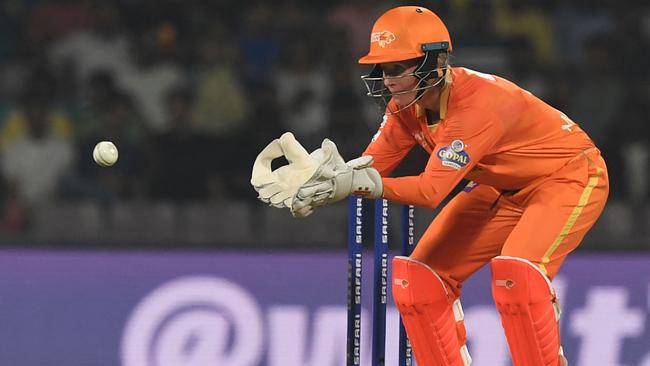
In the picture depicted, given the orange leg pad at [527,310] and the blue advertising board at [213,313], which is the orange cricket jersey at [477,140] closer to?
the orange leg pad at [527,310]

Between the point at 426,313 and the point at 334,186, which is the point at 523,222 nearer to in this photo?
the point at 426,313

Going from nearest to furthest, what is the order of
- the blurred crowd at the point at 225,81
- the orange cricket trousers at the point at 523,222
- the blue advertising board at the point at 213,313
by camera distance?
the orange cricket trousers at the point at 523,222 → the blue advertising board at the point at 213,313 → the blurred crowd at the point at 225,81

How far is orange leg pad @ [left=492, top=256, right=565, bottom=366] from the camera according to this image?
4680mm

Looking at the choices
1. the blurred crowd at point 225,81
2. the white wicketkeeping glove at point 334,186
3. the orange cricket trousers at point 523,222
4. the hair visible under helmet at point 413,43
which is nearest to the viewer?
the white wicketkeeping glove at point 334,186

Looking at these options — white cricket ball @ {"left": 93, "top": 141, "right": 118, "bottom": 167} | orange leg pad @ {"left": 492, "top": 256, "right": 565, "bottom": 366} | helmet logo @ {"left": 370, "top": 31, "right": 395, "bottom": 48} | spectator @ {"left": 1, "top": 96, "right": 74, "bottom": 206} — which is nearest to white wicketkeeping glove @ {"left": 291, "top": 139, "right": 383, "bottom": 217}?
helmet logo @ {"left": 370, "top": 31, "right": 395, "bottom": 48}

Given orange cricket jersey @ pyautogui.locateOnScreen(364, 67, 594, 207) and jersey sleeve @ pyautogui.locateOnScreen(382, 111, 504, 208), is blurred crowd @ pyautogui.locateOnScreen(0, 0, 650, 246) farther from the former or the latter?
jersey sleeve @ pyautogui.locateOnScreen(382, 111, 504, 208)

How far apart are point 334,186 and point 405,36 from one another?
0.64m

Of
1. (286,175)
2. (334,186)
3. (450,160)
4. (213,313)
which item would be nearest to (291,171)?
(286,175)

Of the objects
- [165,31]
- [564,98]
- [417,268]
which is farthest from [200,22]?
[417,268]

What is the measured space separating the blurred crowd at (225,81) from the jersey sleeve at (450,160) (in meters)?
2.80

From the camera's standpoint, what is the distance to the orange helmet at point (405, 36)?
15.2ft

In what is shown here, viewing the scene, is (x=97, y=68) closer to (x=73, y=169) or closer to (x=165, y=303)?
(x=73, y=169)

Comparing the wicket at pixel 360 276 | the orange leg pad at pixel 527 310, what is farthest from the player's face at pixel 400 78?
the orange leg pad at pixel 527 310

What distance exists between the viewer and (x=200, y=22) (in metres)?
9.13
